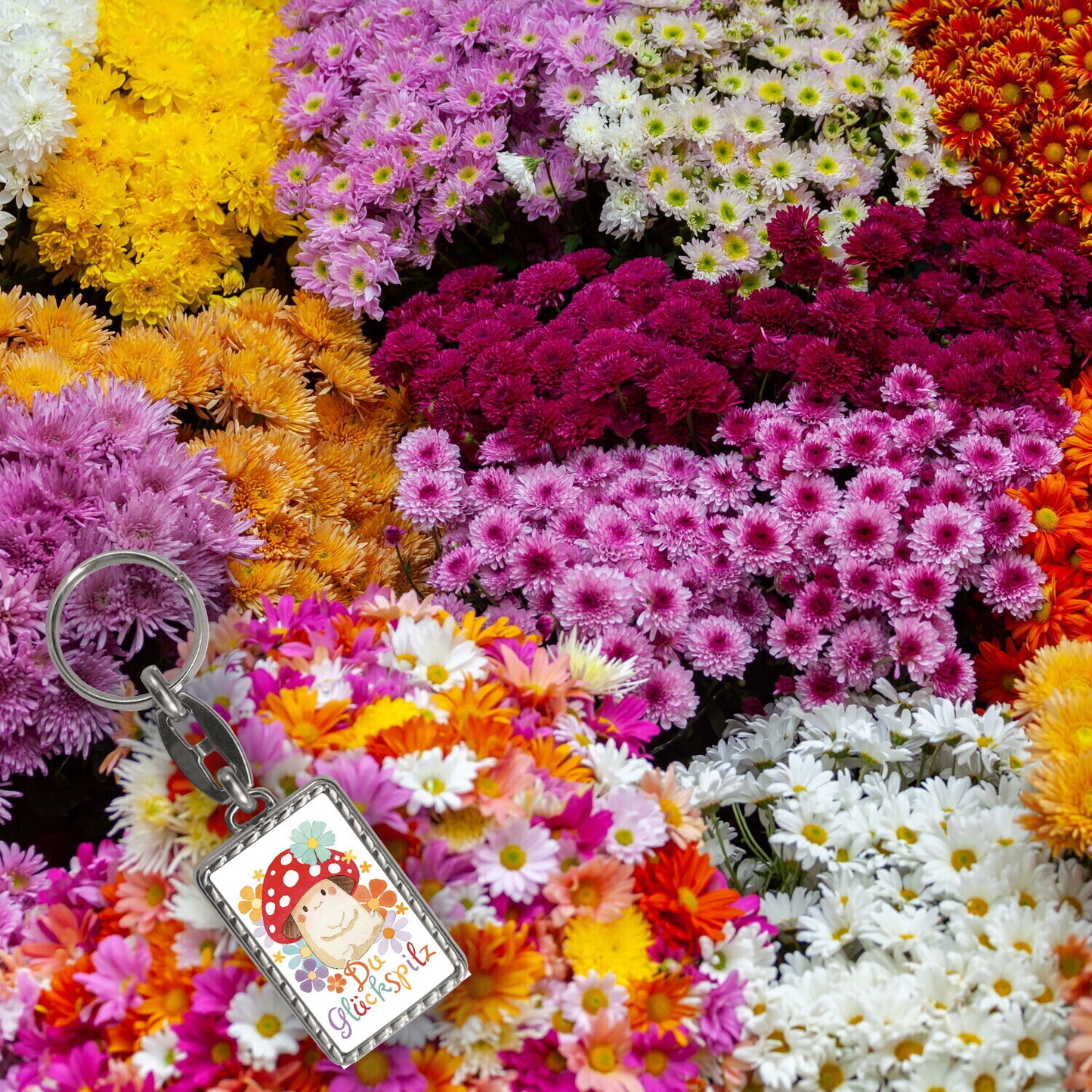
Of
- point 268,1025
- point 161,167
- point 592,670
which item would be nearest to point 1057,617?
point 592,670

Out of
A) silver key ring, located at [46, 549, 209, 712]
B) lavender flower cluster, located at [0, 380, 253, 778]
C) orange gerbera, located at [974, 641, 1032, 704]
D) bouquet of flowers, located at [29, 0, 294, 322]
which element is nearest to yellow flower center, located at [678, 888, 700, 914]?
silver key ring, located at [46, 549, 209, 712]

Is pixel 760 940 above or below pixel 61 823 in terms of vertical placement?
below

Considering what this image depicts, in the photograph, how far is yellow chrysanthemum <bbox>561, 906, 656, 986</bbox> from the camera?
3.16 feet

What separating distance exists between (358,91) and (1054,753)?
1.87 meters

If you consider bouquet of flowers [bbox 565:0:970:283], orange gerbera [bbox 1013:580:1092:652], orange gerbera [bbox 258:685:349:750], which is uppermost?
bouquet of flowers [bbox 565:0:970:283]

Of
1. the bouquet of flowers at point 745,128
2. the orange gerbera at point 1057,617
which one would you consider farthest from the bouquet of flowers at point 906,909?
the bouquet of flowers at point 745,128

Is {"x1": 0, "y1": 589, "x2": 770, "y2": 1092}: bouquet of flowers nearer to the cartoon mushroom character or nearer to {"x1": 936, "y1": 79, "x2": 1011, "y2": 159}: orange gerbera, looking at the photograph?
the cartoon mushroom character

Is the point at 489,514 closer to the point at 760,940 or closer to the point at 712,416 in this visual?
the point at 712,416

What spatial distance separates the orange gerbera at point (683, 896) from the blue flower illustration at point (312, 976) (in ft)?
0.99

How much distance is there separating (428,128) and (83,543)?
3.72 ft

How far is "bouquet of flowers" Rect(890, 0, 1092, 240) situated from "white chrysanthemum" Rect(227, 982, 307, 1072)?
1.90 metres

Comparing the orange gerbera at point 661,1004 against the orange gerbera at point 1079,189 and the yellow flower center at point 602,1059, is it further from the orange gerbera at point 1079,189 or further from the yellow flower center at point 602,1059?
the orange gerbera at point 1079,189

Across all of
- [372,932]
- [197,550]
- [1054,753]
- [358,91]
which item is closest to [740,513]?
[1054,753]

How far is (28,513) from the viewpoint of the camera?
1252 mm
